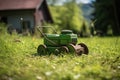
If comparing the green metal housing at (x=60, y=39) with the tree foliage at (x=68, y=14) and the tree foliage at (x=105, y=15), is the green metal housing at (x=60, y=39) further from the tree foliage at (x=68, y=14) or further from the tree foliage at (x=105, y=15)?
the tree foliage at (x=68, y=14)

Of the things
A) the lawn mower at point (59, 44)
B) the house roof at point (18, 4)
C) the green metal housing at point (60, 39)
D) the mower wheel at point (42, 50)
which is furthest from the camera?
the house roof at point (18, 4)

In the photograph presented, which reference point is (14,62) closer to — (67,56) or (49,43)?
(67,56)

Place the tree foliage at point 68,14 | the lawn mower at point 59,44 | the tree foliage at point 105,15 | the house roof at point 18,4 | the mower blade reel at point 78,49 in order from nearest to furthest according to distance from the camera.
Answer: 1. the mower blade reel at point 78,49
2. the lawn mower at point 59,44
3. the house roof at point 18,4
4. the tree foliage at point 105,15
5. the tree foliage at point 68,14

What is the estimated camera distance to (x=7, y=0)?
3688 centimetres

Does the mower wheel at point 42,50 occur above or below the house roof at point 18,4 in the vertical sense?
below

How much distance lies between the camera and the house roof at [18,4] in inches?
1379

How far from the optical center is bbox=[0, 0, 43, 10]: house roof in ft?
115

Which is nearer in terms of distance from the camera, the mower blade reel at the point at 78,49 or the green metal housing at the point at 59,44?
the mower blade reel at the point at 78,49

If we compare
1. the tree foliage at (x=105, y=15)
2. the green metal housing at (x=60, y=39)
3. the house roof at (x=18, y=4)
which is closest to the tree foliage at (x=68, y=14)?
the tree foliage at (x=105, y=15)

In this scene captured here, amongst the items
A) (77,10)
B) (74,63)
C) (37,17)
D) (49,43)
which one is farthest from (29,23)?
(77,10)

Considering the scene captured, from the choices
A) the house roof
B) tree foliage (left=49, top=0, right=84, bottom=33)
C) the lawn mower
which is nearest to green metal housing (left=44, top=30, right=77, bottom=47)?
the lawn mower

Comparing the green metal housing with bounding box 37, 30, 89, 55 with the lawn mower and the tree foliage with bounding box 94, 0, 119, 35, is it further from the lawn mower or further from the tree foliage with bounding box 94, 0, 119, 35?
the tree foliage with bounding box 94, 0, 119, 35

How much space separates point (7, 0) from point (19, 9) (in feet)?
8.04

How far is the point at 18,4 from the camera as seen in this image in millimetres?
35906
